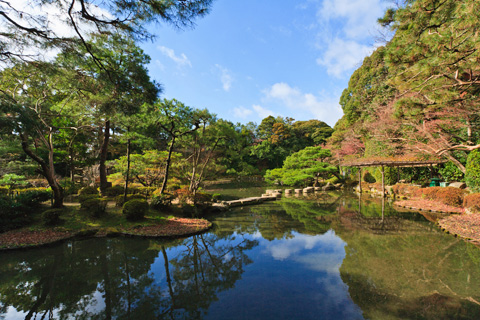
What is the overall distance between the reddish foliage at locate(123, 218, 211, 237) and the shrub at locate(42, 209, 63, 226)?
Result: 2.14 metres

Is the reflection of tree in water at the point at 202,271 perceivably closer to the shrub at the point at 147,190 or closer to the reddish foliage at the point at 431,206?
the shrub at the point at 147,190

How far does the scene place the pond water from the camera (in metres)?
2.89

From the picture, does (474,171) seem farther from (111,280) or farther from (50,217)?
(50,217)

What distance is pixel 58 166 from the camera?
51.2ft

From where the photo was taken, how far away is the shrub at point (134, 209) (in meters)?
6.75

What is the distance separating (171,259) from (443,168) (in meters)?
15.2

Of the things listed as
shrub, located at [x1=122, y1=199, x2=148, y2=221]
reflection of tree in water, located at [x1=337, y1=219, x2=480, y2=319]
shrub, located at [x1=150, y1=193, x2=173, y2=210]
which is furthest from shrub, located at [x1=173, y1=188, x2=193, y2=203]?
reflection of tree in water, located at [x1=337, y1=219, x2=480, y2=319]

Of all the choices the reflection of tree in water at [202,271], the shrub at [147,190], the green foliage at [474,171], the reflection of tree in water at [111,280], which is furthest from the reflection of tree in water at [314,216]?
the shrub at [147,190]

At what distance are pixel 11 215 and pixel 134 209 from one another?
10.7ft

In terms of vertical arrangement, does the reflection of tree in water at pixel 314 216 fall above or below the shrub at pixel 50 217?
below

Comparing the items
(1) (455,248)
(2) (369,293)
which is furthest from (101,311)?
(1) (455,248)

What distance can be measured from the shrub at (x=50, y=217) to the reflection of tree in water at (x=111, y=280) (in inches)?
56.2

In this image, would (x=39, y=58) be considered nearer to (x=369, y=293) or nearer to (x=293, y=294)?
(x=293, y=294)

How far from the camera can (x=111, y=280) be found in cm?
371
